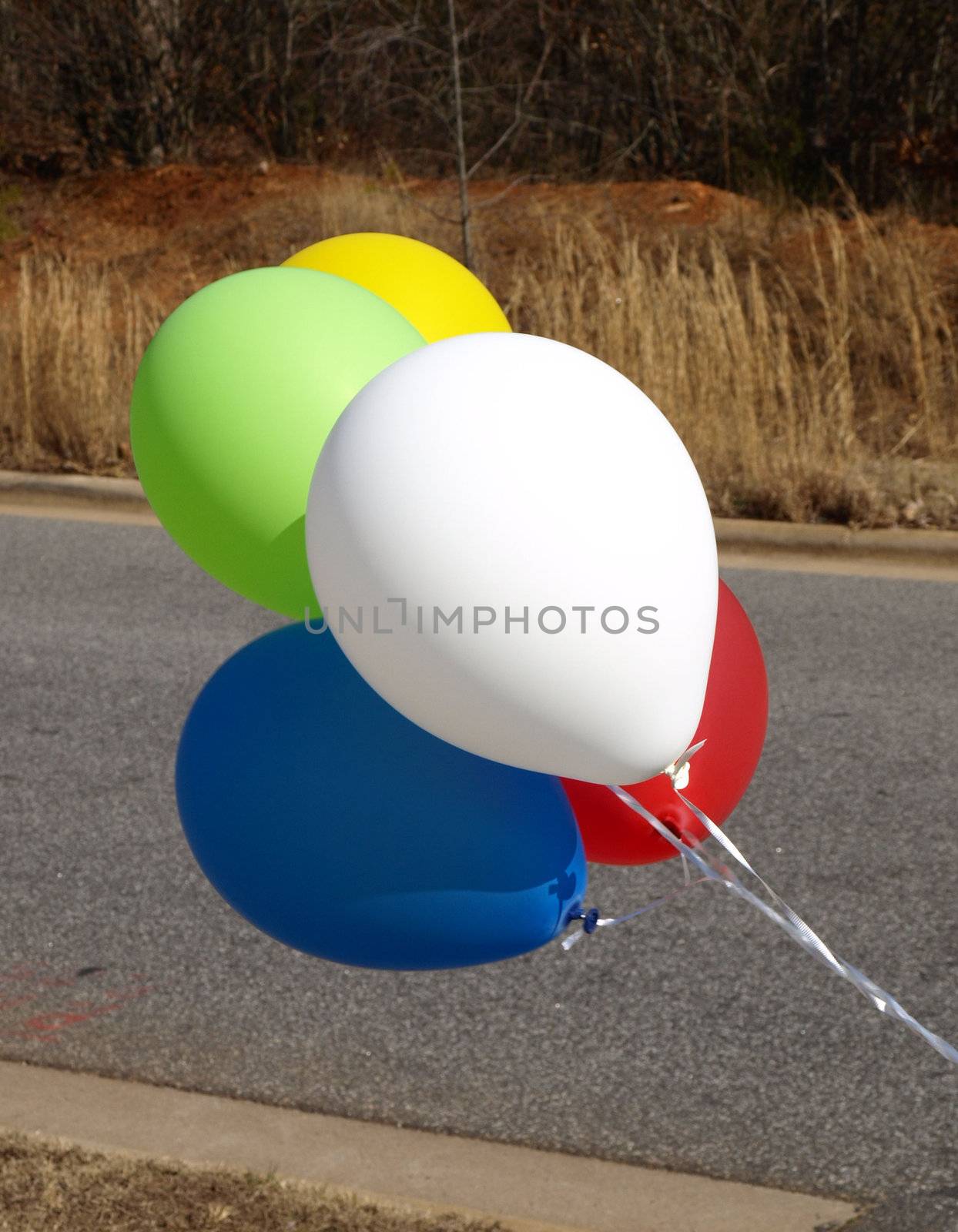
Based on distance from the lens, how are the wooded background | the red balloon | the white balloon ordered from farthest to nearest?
the wooded background → the red balloon → the white balloon

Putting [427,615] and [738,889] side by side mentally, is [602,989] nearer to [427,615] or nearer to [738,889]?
[738,889]

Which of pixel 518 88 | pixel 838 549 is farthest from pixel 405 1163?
pixel 518 88

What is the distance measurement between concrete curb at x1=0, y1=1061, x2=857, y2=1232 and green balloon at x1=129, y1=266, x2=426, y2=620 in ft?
4.13

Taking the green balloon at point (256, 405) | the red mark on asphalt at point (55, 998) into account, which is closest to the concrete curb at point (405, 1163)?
the red mark on asphalt at point (55, 998)

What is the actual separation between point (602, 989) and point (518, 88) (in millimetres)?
11375

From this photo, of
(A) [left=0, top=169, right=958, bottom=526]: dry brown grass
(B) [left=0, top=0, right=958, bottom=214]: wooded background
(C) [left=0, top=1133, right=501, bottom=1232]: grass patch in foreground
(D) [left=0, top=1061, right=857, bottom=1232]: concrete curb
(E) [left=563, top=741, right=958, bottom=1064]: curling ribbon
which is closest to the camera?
(E) [left=563, top=741, right=958, bottom=1064]: curling ribbon

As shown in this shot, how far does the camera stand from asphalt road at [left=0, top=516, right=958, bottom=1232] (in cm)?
298

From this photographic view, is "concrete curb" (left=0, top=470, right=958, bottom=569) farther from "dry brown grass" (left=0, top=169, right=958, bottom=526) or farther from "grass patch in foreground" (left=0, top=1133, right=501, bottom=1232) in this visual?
"grass patch in foreground" (left=0, top=1133, right=501, bottom=1232)

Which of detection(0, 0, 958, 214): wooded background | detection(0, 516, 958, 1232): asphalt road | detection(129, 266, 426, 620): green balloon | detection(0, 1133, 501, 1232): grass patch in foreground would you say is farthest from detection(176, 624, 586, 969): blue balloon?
detection(0, 0, 958, 214): wooded background

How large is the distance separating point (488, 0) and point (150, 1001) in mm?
13813

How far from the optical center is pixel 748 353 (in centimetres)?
775

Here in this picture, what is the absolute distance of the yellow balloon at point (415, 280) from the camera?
221cm

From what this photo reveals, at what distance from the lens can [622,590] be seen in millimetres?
1648

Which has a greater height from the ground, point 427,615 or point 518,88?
point 427,615
